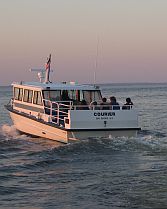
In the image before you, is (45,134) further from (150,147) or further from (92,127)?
(150,147)

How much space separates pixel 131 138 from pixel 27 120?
18.6 ft

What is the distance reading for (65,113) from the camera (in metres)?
19.3

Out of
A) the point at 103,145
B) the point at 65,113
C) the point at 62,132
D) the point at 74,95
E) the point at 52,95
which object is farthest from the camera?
the point at 74,95

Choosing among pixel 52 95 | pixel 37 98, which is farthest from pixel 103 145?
pixel 37 98

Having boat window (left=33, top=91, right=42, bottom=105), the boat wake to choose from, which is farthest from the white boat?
the boat wake

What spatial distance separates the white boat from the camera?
18.5 metres

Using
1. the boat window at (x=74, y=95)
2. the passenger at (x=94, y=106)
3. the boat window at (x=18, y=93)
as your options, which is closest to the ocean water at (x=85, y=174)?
the passenger at (x=94, y=106)

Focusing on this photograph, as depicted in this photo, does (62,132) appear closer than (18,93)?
Yes

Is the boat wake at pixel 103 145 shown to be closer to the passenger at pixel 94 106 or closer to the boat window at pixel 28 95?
the passenger at pixel 94 106

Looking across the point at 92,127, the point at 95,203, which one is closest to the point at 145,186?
the point at 95,203

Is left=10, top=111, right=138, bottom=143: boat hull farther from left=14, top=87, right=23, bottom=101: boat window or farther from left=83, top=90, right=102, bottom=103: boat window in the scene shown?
left=83, top=90, right=102, bottom=103: boat window

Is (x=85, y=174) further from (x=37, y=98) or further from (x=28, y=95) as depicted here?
(x=28, y=95)

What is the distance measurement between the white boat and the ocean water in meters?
0.45

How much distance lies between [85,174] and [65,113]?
6065 mm
